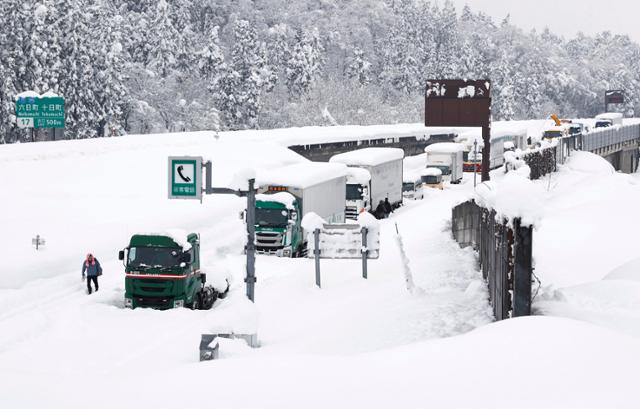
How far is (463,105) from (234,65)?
228 feet

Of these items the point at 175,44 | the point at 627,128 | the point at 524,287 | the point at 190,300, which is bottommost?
the point at 190,300

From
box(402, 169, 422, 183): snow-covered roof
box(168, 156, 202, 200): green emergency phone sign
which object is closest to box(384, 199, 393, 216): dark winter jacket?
box(402, 169, 422, 183): snow-covered roof

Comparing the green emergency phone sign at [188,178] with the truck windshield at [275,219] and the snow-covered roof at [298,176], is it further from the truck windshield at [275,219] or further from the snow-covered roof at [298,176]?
the snow-covered roof at [298,176]

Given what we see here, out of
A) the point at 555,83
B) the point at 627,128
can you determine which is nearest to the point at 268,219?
the point at 627,128

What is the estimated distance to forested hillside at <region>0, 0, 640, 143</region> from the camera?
3100 inches

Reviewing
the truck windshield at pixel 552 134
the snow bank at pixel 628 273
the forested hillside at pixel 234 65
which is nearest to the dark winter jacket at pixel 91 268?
the snow bank at pixel 628 273

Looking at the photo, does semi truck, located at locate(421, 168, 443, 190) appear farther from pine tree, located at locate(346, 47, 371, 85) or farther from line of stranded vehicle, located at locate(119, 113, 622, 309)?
pine tree, located at locate(346, 47, 371, 85)

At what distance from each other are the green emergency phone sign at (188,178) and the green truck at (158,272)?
4350 millimetres

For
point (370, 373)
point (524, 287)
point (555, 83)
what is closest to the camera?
point (370, 373)

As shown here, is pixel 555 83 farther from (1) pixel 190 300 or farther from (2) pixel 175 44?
(1) pixel 190 300

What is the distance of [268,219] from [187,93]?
91426mm

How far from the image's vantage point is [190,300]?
77.5 ft

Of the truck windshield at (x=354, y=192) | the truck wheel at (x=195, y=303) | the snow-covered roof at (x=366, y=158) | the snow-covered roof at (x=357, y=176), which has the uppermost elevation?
the snow-covered roof at (x=366, y=158)

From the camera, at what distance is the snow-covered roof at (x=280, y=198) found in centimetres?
3391
